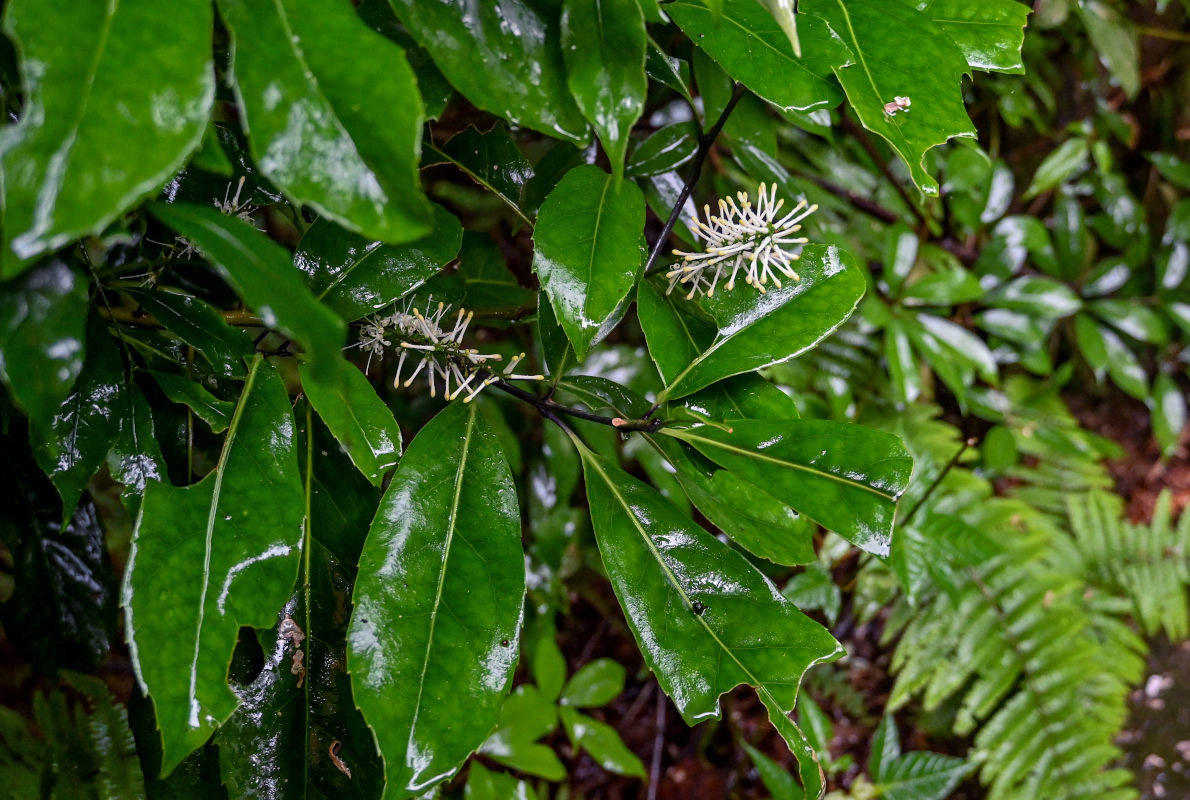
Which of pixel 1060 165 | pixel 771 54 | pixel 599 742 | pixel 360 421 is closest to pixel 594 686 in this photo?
pixel 599 742

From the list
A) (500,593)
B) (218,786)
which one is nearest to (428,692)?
(500,593)

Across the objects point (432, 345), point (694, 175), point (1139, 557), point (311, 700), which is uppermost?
point (694, 175)

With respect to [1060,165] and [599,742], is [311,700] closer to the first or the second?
[599,742]

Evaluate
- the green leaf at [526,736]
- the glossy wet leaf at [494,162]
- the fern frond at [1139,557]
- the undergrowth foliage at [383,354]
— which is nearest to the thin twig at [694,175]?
the undergrowth foliage at [383,354]

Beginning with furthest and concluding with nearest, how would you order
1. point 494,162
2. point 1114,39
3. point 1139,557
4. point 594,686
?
point 1139,557 → point 1114,39 → point 594,686 → point 494,162

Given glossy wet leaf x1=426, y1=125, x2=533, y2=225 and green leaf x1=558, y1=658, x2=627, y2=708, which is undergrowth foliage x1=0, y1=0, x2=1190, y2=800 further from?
green leaf x1=558, y1=658, x2=627, y2=708

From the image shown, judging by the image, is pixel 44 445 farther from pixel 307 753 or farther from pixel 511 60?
pixel 511 60

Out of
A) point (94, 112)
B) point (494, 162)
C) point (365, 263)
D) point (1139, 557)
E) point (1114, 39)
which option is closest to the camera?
point (94, 112)
